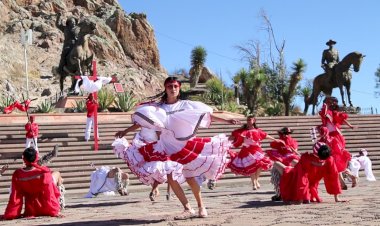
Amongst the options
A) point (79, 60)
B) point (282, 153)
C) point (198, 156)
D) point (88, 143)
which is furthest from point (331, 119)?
point (79, 60)

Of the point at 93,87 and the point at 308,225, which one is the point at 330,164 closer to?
the point at 308,225

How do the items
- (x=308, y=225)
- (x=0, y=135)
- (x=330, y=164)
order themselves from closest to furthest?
(x=308, y=225)
(x=330, y=164)
(x=0, y=135)

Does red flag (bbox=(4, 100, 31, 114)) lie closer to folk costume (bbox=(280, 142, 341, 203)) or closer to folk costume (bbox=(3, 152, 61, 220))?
folk costume (bbox=(3, 152, 61, 220))

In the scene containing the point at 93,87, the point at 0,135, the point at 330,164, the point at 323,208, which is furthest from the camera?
the point at 0,135

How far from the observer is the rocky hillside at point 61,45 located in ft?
167

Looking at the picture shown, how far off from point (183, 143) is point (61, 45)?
2020 inches

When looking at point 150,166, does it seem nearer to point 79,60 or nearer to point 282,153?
point 282,153

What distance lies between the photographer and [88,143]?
18.7 metres

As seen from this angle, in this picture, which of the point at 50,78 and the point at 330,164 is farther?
the point at 50,78

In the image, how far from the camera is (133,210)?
8977 mm

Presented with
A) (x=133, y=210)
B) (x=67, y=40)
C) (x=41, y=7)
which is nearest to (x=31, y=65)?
(x=41, y=7)

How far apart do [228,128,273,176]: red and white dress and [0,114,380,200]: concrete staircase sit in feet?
10.0

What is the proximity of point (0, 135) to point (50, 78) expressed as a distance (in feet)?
109

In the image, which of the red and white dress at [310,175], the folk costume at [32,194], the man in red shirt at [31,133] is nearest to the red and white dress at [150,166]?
the folk costume at [32,194]
